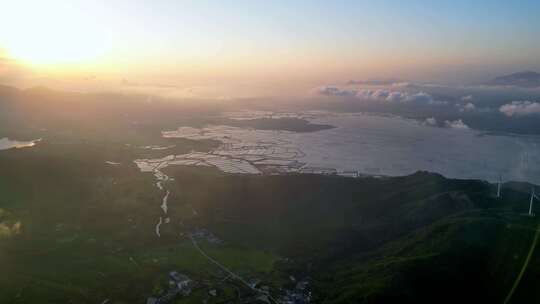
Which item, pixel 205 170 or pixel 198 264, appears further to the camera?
pixel 205 170

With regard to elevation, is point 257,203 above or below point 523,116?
below

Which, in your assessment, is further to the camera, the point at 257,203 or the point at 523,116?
the point at 523,116

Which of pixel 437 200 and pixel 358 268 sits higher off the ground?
pixel 437 200

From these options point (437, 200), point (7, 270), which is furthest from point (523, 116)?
point (7, 270)

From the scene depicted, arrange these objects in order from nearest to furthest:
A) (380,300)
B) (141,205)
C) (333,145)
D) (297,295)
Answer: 1. (380,300)
2. (297,295)
3. (141,205)
4. (333,145)

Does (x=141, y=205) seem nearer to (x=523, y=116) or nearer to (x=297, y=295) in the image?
(x=297, y=295)

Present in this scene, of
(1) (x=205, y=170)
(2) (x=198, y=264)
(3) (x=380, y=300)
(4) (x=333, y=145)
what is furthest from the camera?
(4) (x=333, y=145)

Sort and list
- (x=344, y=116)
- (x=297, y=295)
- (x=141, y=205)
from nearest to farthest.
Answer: (x=297, y=295), (x=141, y=205), (x=344, y=116)

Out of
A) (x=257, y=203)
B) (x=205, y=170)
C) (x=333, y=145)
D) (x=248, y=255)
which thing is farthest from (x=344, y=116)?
(x=248, y=255)

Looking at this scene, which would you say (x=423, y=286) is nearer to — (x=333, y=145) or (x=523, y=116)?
(x=333, y=145)
